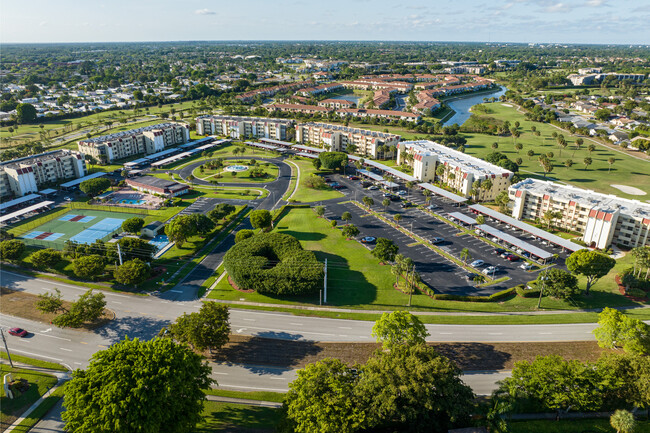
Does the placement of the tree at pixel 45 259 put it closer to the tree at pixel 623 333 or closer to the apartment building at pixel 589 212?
the tree at pixel 623 333

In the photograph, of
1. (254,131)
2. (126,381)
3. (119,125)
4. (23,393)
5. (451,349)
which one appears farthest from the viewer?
(119,125)

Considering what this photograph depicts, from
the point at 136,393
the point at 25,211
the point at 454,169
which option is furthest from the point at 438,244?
the point at 25,211

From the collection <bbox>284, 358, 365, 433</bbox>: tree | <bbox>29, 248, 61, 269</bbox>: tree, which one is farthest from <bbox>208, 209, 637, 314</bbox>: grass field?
<bbox>29, 248, 61, 269</bbox>: tree

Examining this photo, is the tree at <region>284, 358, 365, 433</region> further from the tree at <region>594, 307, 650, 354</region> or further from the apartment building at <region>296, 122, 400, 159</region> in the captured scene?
the apartment building at <region>296, 122, 400, 159</region>

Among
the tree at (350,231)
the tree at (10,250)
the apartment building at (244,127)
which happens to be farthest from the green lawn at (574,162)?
the tree at (10,250)

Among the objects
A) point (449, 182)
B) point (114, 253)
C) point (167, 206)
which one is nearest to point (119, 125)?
point (167, 206)

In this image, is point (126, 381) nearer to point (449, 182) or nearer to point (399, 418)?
point (399, 418)
